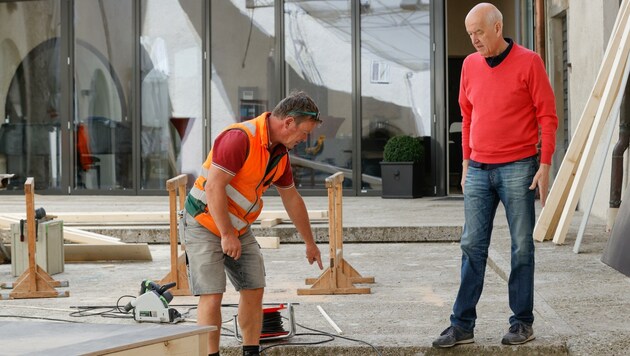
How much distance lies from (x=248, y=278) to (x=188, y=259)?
13.1 inches

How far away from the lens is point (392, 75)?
60.4 feet

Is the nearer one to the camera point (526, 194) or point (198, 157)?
point (526, 194)

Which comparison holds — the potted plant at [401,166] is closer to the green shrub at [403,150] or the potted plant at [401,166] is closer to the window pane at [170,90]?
the green shrub at [403,150]

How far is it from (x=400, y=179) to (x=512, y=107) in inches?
459

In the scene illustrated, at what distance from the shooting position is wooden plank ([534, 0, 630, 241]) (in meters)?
10.5

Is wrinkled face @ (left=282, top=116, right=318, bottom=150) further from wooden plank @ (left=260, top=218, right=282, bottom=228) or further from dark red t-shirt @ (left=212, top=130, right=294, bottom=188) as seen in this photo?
wooden plank @ (left=260, top=218, right=282, bottom=228)

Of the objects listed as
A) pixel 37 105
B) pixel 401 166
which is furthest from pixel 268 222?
pixel 37 105

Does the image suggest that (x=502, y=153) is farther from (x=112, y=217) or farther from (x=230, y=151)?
(x=112, y=217)

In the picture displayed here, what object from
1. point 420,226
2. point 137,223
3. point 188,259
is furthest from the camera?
point 137,223

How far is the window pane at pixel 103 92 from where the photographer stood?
1916 cm

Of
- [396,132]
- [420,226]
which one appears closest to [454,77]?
[396,132]

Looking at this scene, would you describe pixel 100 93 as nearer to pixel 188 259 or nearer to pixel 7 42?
pixel 7 42

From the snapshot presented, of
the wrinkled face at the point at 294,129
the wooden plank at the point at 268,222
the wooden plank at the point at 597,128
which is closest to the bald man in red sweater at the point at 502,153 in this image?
the wrinkled face at the point at 294,129

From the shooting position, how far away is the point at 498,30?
19.6 feet
